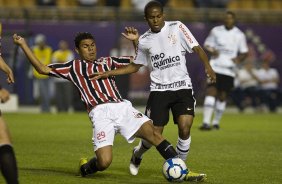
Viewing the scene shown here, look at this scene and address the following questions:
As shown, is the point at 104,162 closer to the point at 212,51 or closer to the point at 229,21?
the point at 212,51

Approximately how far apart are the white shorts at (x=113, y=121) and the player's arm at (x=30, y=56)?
76 centimetres

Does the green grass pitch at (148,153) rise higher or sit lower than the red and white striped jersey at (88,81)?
lower

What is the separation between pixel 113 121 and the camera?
Answer: 1027 centimetres

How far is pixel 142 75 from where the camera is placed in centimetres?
2820

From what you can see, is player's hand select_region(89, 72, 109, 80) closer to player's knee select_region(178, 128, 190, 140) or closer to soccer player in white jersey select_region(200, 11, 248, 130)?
player's knee select_region(178, 128, 190, 140)

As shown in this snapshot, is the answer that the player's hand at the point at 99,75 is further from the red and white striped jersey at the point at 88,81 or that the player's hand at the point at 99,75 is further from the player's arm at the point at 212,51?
the player's arm at the point at 212,51

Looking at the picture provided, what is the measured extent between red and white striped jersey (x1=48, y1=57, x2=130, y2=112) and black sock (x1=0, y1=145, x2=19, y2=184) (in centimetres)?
246

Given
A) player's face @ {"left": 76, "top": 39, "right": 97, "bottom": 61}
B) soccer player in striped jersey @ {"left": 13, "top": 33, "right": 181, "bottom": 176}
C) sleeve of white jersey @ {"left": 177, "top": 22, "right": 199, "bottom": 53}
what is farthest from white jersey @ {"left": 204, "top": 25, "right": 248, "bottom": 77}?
player's face @ {"left": 76, "top": 39, "right": 97, "bottom": 61}

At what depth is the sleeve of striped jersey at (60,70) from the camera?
33.9 ft

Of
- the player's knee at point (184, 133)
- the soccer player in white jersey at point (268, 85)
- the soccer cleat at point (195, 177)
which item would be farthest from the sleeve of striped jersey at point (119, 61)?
the soccer player in white jersey at point (268, 85)

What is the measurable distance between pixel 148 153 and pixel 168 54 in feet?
10.3

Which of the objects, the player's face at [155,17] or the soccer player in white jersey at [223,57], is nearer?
the player's face at [155,17]

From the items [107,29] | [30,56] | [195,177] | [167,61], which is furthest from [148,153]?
[107,29]

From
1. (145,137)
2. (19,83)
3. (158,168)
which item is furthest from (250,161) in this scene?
(19,83)
